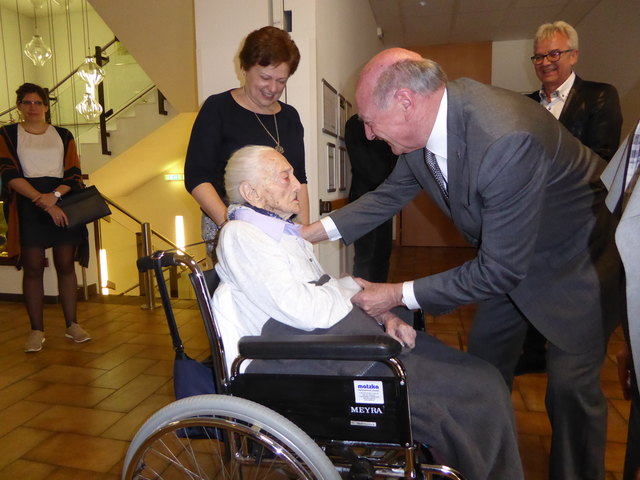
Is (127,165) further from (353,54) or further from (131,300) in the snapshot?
(353,54)

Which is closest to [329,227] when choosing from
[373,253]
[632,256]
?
[632,256]

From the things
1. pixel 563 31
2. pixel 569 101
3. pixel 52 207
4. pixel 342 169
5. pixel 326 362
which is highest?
pixel 563 31

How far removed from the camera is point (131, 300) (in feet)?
13.0

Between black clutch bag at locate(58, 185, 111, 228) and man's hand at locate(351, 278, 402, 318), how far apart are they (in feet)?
6.84

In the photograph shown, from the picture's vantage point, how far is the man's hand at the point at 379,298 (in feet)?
4.20

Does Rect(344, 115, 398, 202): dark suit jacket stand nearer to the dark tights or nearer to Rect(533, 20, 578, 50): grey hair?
Rect(533, 20, 578, 50): grey hair

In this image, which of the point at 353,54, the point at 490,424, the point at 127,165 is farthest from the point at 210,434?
the point at 127,165

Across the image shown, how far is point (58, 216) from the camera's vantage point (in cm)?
271

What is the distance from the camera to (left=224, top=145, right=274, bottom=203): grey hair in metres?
1.38

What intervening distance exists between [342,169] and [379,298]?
230 cm

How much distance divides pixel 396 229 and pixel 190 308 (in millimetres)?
3668

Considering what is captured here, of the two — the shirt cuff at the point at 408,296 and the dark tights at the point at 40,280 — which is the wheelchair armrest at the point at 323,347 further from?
the dark tights at the point at 40,280

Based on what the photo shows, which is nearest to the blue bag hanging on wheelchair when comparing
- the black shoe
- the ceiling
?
the black shoe

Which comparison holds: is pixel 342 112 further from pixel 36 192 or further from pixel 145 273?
pixel 36 192
